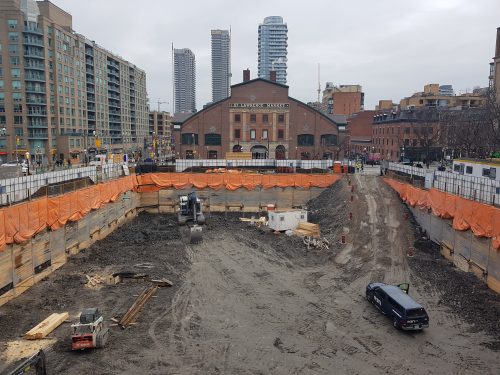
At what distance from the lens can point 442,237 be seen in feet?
106

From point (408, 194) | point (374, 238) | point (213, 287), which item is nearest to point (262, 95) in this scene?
point (408, 194)

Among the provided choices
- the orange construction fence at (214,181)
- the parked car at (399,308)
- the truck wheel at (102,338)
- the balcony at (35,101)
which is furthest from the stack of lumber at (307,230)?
the balcony at (35,101)

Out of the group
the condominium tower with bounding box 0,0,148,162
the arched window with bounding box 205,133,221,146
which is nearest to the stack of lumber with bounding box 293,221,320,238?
the arched window with bounding box 205,133,221,146

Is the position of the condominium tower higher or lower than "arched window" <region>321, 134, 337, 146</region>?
higher

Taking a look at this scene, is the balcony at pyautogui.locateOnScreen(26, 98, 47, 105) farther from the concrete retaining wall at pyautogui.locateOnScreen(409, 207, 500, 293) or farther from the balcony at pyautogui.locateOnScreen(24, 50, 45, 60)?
the concrete retaining wall at pyautogui.locateOnScreen(409, 207, 500, 293)

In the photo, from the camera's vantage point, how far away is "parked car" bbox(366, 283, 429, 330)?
1983 centimetres

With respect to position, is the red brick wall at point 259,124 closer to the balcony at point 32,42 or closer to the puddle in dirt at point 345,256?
the balcony at point 32,42

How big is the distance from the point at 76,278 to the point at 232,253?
458 inches

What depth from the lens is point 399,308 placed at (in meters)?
20.3

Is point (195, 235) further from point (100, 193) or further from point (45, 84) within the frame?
point (45, 84)

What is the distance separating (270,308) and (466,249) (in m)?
14.4

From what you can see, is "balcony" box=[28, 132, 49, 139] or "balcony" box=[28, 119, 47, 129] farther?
"balcony" box=[28, 132, 49, 139]

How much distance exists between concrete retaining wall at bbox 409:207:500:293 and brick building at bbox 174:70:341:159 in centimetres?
4088

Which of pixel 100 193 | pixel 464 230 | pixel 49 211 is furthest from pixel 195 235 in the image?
pixel 464 230
